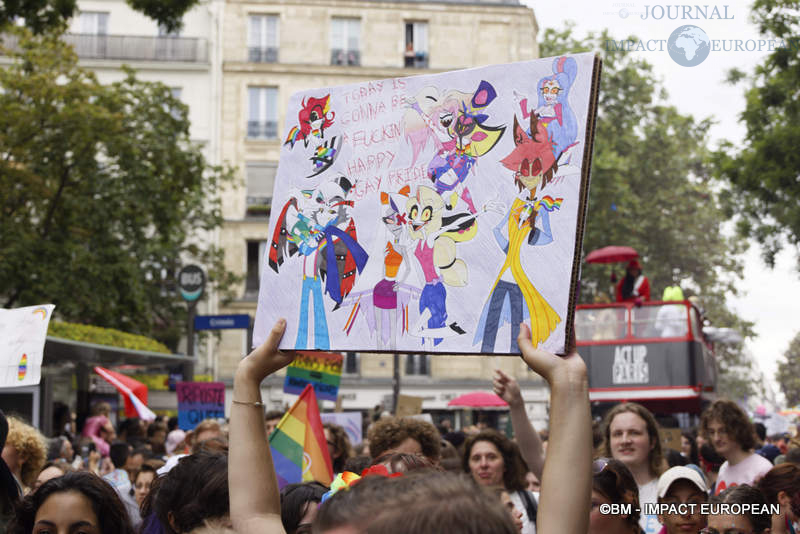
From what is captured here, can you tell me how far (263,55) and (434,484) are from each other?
130 ft

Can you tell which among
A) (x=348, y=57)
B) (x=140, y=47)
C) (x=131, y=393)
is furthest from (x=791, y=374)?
(x=131, y=393)

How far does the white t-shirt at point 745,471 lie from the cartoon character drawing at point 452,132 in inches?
137

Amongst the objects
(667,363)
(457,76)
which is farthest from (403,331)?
(667,363)

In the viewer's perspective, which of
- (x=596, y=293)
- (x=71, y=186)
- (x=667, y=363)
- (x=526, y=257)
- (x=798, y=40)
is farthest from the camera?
(x=596, y=293)

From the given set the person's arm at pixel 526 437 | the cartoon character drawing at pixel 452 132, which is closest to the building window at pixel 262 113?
the person's arm at pixel 526 437

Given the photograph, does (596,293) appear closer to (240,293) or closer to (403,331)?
(240,293)

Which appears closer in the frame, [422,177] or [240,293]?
[422,177]

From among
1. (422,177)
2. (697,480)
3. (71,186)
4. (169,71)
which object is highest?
(169,71)

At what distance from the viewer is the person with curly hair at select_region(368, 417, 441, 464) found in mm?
5723

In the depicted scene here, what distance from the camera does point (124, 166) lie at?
2403 cm

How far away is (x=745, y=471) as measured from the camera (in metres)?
6.05

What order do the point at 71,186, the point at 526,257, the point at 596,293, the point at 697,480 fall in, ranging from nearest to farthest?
the point at 526,257 → the point at 697,480 → the point at 71,186 → the point at 596,293

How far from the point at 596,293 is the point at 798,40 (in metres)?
26.1

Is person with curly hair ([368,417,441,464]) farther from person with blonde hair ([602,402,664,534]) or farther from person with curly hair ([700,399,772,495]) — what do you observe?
person with curly hair ([700,399,772,495])
